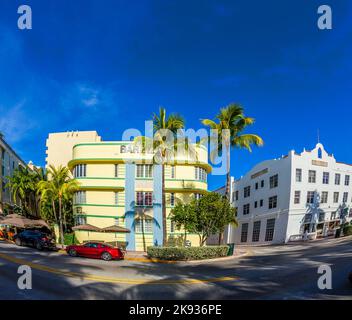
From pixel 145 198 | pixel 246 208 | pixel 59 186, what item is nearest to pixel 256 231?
pixel 246 208

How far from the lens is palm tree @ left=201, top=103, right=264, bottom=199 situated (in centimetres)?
2719

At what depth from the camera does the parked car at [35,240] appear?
2589 cm

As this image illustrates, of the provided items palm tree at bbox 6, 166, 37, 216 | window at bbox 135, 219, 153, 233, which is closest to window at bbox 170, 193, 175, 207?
window at bbox 135, 219, 153, 233

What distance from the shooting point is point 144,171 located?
32.8 m

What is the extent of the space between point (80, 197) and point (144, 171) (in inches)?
327

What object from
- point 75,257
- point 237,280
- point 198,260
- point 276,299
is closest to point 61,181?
point 75,257

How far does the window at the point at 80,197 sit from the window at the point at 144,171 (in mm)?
6943

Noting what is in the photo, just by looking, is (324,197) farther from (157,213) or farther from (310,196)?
(157,213)

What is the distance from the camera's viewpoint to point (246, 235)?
49.0m

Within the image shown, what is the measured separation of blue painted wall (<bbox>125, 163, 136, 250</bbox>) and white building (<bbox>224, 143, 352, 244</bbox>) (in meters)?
A: 22.1

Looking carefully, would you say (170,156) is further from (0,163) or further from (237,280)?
(0,163)

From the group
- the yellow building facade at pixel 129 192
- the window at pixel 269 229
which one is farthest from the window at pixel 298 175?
the yellow building facade at pixel 129 192
